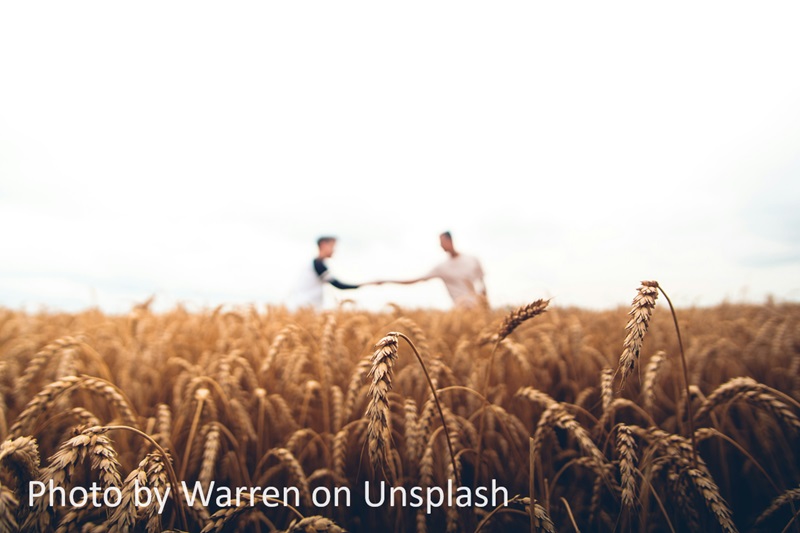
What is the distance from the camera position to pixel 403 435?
6.63 feet

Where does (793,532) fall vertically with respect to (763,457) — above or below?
above

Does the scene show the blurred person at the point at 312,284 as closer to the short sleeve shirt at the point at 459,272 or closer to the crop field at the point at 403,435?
the short sleeve shirt at the point at 459,272

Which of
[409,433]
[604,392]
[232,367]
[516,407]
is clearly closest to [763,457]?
[516,407]

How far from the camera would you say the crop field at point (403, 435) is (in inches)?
33.9

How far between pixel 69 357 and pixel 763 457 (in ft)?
9.80

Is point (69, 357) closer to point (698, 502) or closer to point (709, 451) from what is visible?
point (698, 502)

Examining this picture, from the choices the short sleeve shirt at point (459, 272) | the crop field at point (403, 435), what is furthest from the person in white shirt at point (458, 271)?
the crop field at point (403, 435)

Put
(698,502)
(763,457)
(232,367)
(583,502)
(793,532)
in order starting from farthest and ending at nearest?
1. (232,367)
2. (763,457)
3. (583,502)
4. (698,502)
5. (793,532)

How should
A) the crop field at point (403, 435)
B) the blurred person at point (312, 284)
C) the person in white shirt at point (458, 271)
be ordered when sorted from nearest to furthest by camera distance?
the crop field at point (403, 435)
the blurred person at point (312, 284)
the person in white shirt at point (458, 271)

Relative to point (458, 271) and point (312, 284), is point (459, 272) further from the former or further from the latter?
point (312, 284)

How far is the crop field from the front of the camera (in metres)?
0.86

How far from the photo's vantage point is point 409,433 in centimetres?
129

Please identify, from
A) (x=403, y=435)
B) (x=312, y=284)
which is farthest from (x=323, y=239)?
(x=403, y=435)

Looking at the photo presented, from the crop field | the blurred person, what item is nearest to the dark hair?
the blurred person
